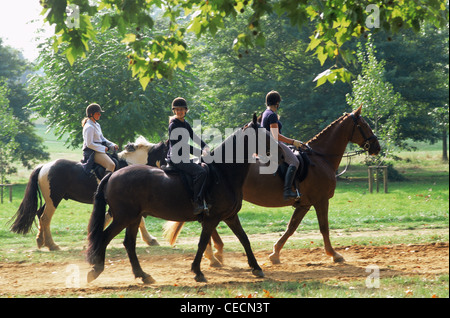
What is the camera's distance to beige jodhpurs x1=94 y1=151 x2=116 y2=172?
1238 cm

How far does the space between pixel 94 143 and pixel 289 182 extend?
4.45 m

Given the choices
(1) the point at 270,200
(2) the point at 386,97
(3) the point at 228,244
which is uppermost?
(2) the point at 386,97

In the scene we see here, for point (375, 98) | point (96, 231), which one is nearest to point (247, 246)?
point (96, 231)

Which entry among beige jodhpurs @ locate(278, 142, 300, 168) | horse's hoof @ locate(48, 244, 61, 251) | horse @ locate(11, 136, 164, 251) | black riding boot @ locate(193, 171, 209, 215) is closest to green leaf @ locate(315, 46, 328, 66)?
beige jodhpurs @ locate(278, 142, 300, 168)

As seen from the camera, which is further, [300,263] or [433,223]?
[433,223]

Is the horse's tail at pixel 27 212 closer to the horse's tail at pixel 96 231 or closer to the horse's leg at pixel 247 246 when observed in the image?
the horse's tail at pixel 96 231

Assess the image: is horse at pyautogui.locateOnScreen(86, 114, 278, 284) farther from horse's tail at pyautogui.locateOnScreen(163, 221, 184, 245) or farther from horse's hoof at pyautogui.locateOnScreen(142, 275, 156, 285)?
horse's tail at pyautogui.locateOnScreen(163, 221, 184, 245)

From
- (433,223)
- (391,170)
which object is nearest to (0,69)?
(391,170)

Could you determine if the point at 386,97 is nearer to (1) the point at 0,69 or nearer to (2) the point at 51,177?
(2) the point at 51,177

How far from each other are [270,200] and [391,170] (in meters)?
22.2

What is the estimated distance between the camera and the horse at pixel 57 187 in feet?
41.0

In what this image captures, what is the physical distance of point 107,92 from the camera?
21.2 meters

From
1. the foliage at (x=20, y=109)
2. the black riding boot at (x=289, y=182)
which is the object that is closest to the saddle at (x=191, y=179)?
the black riding boot at (x=289, y=182)

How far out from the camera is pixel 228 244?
41.5 ft
